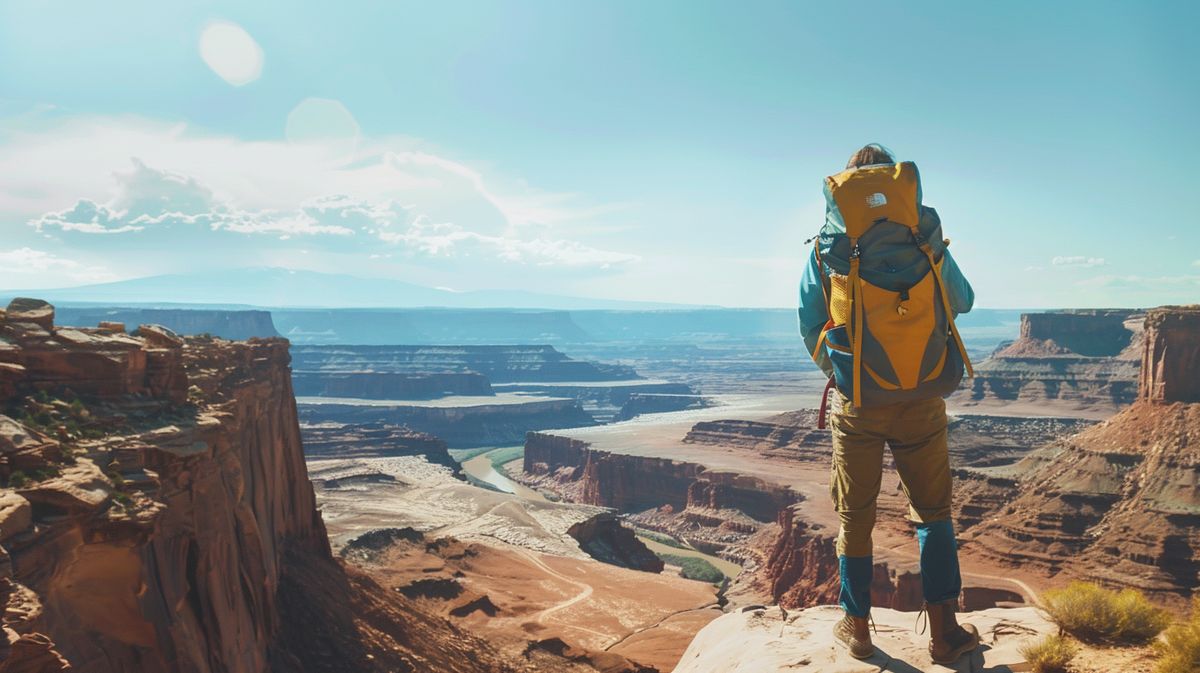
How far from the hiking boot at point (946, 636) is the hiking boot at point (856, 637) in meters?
0.44

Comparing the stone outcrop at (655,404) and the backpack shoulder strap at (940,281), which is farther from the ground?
the backpack shoulder strap at (940,281)

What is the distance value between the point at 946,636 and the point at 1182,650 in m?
1.37

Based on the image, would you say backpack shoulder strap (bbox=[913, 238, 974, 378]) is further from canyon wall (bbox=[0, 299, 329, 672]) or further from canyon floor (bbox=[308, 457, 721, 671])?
canyon floor (bbox=[308, 457, 721, 671])

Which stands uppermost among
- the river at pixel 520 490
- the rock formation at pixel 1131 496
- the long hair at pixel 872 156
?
the long hair at pixel 872 156

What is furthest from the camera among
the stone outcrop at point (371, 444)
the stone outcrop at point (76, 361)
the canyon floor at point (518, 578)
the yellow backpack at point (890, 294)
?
the stone outcrop at point (371, 444)

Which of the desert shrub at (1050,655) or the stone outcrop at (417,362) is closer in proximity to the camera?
the desert shrub at (1050,655)

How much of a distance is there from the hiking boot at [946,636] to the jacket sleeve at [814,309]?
5.95ft

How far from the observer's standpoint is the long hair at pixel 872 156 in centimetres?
619

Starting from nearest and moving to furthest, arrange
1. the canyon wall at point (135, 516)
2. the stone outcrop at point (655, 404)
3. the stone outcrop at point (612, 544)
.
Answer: the canyon wall at point (135, 516) < the stone outcrop at point (612, 544) < the stone outcrop at point (655, 404)

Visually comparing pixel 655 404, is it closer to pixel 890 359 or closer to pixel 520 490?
pixel 520 490

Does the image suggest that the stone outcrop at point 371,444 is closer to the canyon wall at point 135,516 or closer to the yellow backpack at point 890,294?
the canyon wall at point 135,516

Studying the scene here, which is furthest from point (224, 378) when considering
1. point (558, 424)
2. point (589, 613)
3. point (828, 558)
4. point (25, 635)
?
point (558, 424)

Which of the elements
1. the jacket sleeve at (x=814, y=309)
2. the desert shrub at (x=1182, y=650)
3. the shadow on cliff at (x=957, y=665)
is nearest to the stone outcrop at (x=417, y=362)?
the jacket sleeve at (x=814, y=309)

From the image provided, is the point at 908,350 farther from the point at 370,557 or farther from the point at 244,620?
the point at 370,557
